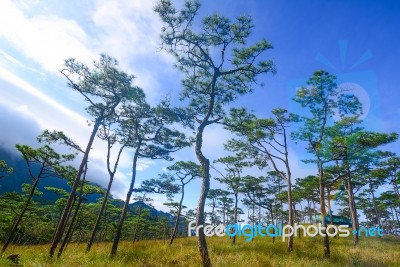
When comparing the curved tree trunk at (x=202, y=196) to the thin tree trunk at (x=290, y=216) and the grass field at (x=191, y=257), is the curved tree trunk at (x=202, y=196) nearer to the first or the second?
the grass field at (x=191, y=257)

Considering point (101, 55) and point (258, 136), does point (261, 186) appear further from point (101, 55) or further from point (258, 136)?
point (101, 55)

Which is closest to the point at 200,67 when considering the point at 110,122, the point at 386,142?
→ the point at 110,122

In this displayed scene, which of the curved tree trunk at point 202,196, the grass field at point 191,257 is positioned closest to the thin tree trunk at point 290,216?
the grass field at point 191,257

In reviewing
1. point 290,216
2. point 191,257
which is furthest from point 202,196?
point 290,216

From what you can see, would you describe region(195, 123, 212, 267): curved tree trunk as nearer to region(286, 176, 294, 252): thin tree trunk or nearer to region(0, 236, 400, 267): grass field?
region(0, 236, 400, 267): grass field

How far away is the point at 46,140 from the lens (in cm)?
1476

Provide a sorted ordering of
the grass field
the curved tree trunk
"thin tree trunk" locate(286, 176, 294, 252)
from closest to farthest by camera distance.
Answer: the curved tree trunk < the grass field < "thin tree trunk" locate(286, 176, 294, 252)

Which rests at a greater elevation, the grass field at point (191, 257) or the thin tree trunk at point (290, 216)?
the thin tree trunk at point (290, 216)

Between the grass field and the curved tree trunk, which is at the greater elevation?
the curved tree trunk

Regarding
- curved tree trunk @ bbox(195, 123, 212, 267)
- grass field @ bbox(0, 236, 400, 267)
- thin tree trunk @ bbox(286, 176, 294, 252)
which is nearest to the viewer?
curved tree trunk @ bbox(195, 123, 212, 267)

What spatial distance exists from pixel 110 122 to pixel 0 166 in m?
8.66

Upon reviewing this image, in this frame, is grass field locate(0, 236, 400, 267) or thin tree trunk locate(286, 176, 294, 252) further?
thin tree trunk locate(286, 176, 294, 252)

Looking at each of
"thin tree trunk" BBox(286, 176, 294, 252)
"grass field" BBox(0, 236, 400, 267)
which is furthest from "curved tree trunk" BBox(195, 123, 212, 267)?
"thin tree trunk" BBox(286, 176, 294, 252)

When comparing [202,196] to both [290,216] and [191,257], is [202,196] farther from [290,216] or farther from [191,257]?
[290,216]
